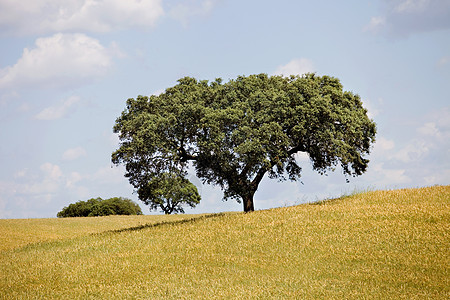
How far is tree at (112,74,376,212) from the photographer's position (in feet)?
103

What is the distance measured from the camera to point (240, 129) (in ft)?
103

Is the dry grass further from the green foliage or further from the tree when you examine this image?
the green foliage

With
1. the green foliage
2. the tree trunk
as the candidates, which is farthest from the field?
the green foliage

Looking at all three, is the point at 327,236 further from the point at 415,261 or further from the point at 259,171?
the point at 259,171

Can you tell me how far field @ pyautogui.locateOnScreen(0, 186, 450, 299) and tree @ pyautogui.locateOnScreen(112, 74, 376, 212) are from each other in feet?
13.2

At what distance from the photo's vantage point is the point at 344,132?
3419 cm

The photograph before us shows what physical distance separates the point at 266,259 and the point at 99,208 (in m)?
48.7

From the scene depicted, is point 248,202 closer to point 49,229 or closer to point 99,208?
point 49,229

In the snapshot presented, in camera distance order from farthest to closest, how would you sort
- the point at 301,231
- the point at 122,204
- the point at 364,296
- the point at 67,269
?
the point at 122,204, the point at 301,231, the point at 67,269, the point at 364,296

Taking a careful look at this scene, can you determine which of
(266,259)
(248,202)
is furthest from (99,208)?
(266,259)

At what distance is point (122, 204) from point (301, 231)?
4658 centimetres

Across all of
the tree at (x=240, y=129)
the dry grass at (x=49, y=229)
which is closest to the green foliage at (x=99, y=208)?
the dry grass at (x=49, y=229)

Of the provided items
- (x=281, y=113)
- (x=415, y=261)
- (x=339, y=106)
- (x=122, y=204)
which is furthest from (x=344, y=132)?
(x=122, y=204)

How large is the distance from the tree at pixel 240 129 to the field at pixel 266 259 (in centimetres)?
403
